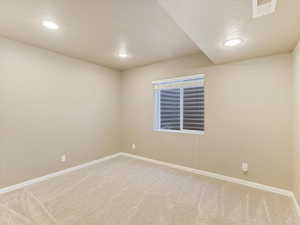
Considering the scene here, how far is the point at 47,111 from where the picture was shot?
2.77 metres

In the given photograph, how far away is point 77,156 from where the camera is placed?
10.6 feet

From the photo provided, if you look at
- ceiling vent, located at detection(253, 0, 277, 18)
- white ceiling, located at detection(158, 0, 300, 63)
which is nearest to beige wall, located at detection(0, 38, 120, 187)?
white ceiling, located at detection(158, 0, 300, 63)

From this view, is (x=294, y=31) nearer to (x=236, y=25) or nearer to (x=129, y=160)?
(x=236, y=25)

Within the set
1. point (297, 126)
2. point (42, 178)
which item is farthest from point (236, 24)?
point (42, 178)

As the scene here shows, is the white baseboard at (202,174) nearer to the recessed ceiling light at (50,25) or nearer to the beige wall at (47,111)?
the beige wall at (47,111)

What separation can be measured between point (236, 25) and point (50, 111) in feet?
10.5

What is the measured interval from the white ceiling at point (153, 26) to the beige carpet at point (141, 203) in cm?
217

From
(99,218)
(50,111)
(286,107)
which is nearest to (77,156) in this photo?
(50,111)

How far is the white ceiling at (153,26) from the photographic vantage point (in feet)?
4.51

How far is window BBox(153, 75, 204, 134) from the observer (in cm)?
313

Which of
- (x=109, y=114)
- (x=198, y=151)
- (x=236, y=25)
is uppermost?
(x=236, y=25)

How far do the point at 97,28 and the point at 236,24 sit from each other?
174cm

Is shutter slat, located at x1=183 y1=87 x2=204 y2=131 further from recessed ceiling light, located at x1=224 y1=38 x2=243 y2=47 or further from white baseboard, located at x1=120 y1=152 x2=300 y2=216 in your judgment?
recessed ceiling light, located at x1=224 y1=38 x2=243 y2=47

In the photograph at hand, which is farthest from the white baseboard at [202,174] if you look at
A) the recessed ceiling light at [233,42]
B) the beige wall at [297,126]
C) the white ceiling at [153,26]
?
the recessed ceiling light at [233,42]
